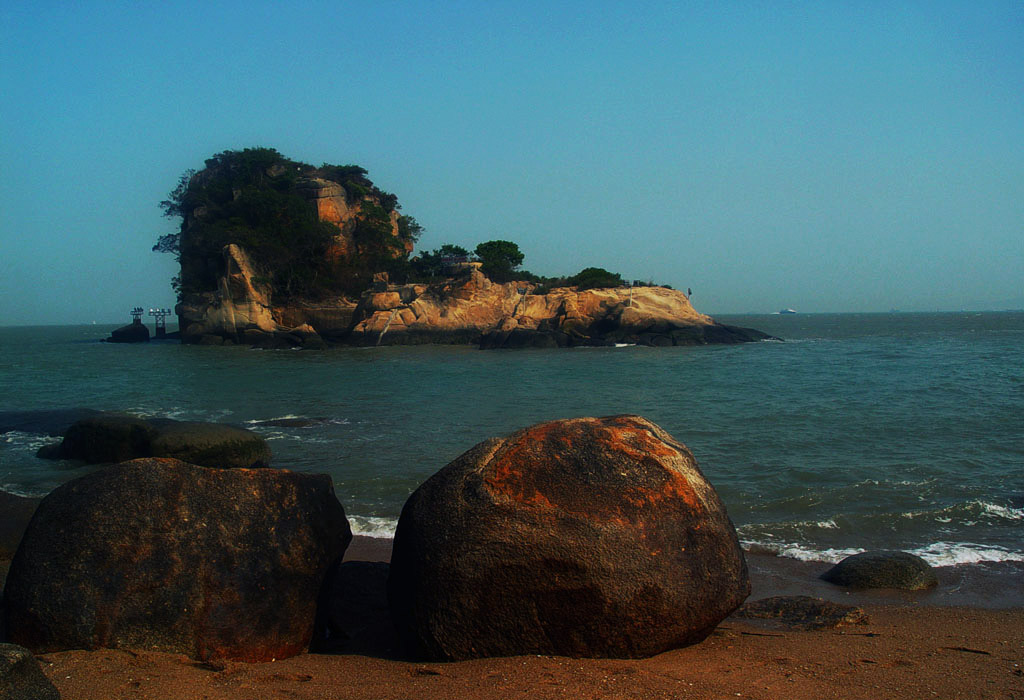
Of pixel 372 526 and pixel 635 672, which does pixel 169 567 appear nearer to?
pixel 635 672

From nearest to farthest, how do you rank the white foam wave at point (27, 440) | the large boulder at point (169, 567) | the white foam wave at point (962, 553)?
the large boulder at point (169, 567) < the white foam wave at point (962, 553) < the white foam wave at point (27, 440)

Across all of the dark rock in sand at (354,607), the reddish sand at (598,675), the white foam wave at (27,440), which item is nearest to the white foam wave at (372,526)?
the dark rock in sand at (354,607)

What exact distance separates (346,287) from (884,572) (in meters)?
53.3

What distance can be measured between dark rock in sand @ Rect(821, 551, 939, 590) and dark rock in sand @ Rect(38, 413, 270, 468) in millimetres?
9244

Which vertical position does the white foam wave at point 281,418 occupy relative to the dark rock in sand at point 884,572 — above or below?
above

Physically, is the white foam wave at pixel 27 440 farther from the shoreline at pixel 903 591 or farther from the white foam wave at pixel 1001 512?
the white foam wave at pixel 1001 512

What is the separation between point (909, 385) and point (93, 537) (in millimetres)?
24168

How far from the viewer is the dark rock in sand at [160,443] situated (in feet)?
41.7

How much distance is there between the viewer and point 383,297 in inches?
2076

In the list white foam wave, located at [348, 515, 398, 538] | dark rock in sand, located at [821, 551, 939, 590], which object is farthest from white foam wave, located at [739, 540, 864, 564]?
white foam wave, located at [348, 515, 398, 538]

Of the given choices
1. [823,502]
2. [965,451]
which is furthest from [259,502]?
[965,451]

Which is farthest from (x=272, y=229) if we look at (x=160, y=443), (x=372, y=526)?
(x=372, y=526)

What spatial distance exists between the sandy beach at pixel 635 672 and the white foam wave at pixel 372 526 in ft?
11.6

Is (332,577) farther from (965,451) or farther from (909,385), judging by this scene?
(909,385)
